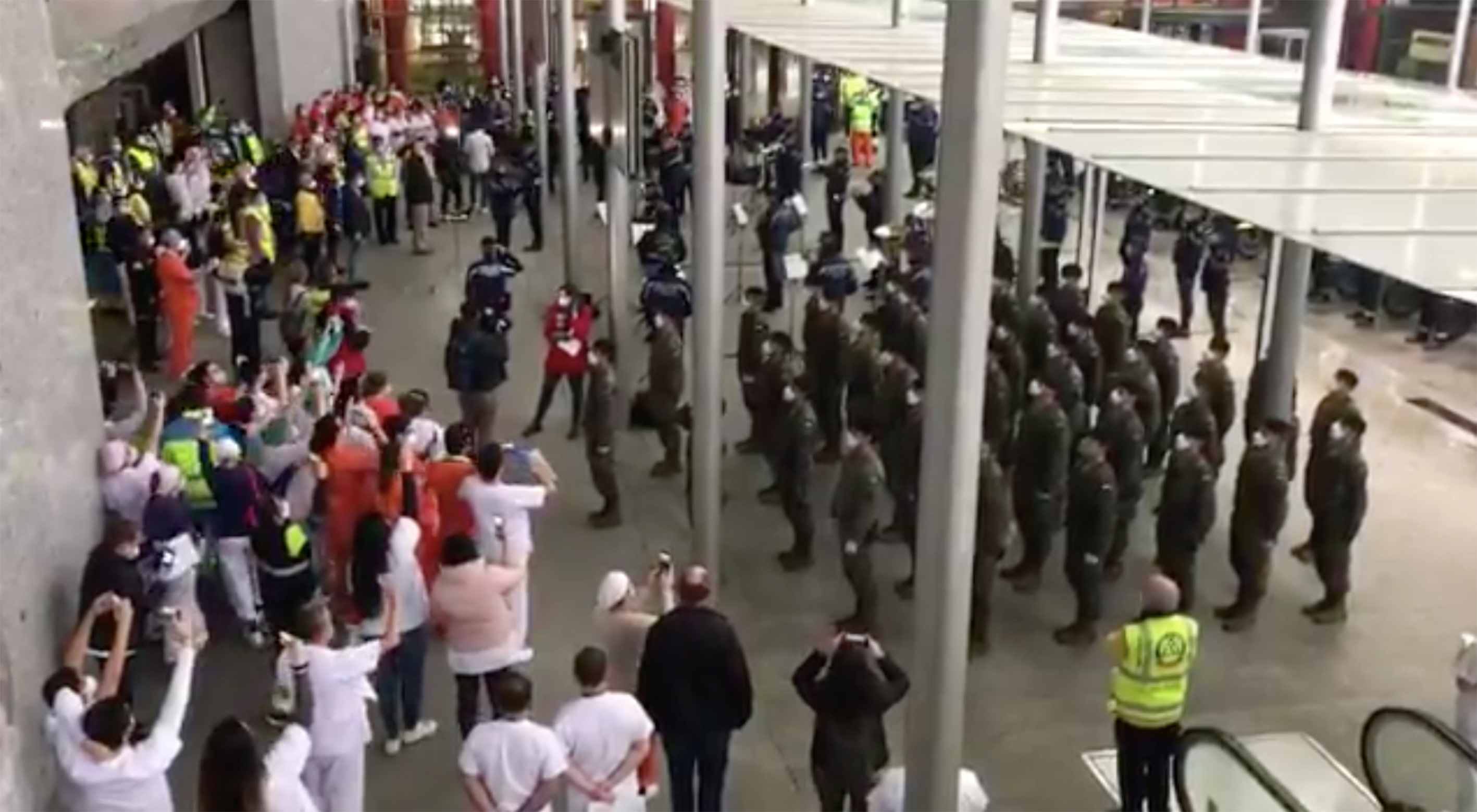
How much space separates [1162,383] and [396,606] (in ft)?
19.8

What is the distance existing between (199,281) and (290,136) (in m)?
6.37

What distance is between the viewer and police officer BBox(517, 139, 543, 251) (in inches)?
741

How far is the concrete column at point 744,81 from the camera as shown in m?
24.0

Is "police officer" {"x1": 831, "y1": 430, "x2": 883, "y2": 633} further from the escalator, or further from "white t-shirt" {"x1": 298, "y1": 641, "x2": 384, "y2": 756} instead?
"white t-shirt" {"x1": 298, "y1": 641, "x2": 384, "y2": 756}

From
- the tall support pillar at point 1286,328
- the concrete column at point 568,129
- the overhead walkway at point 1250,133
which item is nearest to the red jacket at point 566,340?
the overhead walkway at point 1250,133

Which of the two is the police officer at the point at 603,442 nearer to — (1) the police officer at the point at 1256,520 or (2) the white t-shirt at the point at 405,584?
(2) the white t-shirt at the point at 405,584

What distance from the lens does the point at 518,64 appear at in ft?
77.2

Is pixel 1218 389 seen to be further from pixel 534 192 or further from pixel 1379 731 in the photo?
pixel 534 192

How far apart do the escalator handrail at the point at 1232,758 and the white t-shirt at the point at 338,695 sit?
10.8 feet

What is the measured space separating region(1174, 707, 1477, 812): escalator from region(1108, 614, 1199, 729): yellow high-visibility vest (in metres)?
0.15

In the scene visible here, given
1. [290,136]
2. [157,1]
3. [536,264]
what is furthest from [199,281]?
[290,136]

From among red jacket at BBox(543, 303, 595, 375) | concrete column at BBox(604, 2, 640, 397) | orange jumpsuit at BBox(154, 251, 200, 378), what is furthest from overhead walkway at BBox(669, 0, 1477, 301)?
orange jumpsuit at BBox(154, 251, 200, 378)

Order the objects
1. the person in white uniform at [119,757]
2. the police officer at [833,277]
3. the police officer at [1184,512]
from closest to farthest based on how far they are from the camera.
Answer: the person in white uniform at [119,757]
the police officer at [1184,512]
the police officer at [833,277]

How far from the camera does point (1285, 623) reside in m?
9.20
